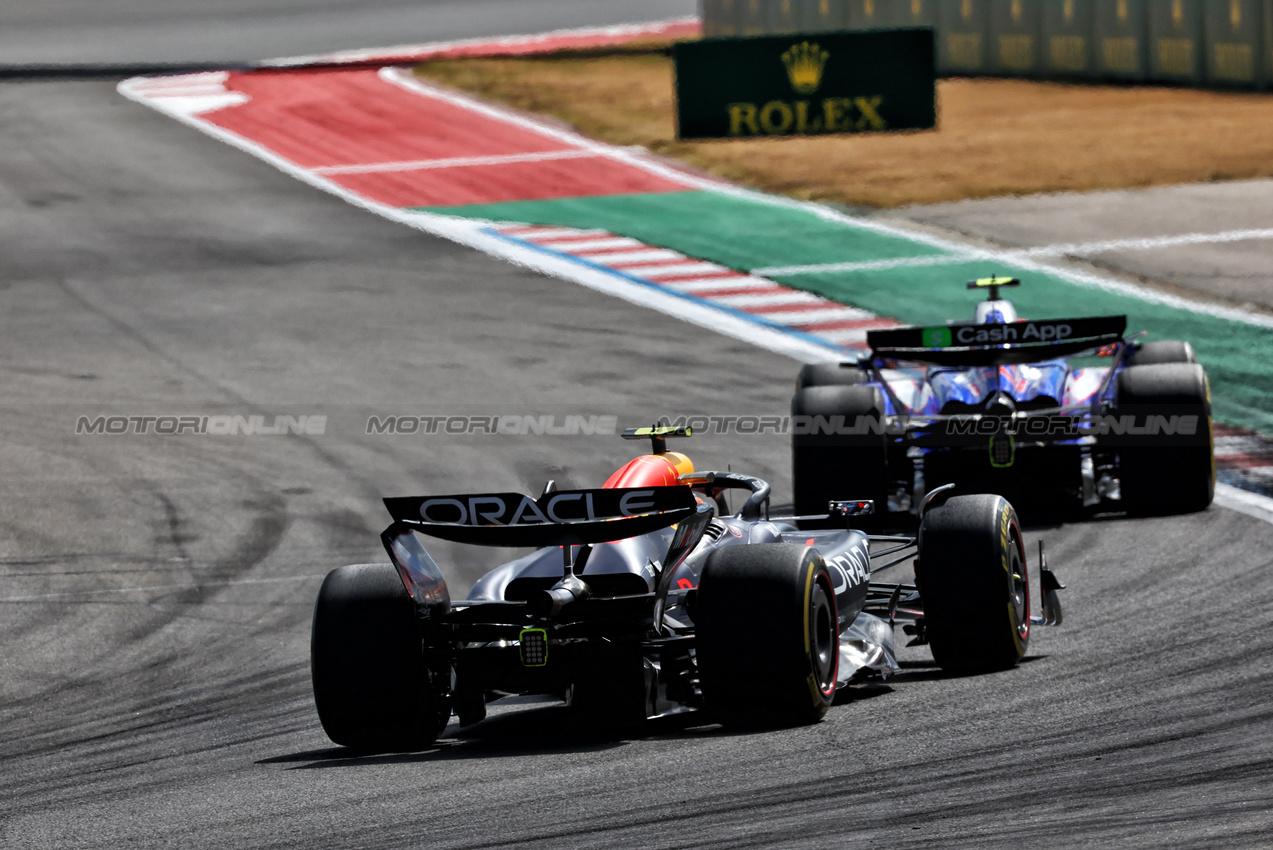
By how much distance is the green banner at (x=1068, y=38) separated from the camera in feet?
122

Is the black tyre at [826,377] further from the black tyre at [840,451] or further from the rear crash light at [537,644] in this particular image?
the rear crash light at [537,644]

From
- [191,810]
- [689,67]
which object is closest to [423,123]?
[689,67]

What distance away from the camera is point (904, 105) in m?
28.6

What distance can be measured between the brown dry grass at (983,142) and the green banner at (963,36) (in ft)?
3.24

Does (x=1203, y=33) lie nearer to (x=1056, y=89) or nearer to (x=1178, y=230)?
(x=1056, y=89)

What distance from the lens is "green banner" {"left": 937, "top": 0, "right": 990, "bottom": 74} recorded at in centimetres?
3975

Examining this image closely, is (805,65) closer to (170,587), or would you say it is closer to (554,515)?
(170,587)

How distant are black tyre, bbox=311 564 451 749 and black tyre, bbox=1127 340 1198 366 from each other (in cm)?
762

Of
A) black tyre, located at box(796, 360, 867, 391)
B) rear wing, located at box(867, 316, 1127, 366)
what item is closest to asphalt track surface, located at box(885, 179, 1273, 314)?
black tyre, located at box(796, 360, 867, 391)

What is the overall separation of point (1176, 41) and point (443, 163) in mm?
14283

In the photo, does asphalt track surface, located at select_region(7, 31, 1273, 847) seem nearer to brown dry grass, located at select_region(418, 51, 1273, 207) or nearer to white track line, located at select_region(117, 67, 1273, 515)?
white track line, located at select_region(117, 67, 1273, 515)

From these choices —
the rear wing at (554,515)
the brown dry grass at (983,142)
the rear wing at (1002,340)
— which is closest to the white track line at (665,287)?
the brown dry grass at (983,142)

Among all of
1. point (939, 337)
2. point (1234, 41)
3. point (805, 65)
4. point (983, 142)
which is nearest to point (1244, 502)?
point (939, 337)

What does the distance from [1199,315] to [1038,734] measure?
44.4 ft
